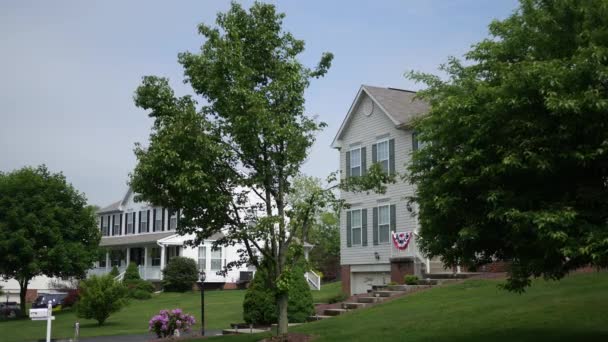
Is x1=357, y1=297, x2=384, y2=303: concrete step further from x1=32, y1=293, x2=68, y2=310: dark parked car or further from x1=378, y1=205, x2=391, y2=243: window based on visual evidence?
x1=32, y1=293, x2=68, y2=310: dark parked car

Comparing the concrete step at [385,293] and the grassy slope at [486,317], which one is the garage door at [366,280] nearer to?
the concrete step at [385,293]

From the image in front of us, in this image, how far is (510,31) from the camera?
1316cm

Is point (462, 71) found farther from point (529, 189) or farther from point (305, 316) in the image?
point (305, 316)

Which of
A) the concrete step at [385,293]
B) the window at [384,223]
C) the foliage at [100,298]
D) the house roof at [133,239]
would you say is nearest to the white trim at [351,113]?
the window at [384,223]

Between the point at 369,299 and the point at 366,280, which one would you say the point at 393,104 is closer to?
the point at 366,280

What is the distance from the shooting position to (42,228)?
40.0 meters

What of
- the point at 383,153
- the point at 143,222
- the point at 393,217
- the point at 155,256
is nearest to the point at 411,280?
the point at 393,217

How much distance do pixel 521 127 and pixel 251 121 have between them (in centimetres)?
712

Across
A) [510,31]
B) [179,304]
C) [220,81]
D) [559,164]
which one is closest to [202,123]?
[220,81]

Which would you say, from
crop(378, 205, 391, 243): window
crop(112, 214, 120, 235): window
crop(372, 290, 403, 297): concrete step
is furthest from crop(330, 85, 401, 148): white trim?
crop(112, 214, 120, 235): window

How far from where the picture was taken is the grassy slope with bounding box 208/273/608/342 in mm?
15864

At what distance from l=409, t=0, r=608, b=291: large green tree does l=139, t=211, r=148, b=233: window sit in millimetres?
44493

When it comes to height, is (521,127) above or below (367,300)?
above

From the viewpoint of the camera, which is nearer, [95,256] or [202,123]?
[202,123]
